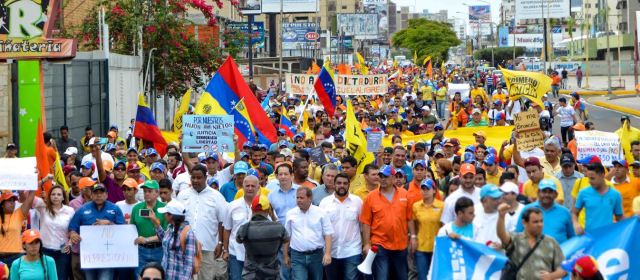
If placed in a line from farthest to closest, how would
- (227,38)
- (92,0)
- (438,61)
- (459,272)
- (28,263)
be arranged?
(438,61)
(92,0)
(227,38)
(28,263)
(459,272)

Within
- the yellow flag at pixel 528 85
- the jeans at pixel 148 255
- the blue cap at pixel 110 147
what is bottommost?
the jeans at pixel 148 255

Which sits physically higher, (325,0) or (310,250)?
(325,0)

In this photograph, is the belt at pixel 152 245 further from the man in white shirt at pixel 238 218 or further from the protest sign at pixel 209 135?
the protest sign at pixel 209 135

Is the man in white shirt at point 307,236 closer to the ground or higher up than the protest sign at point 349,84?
closer to the ground

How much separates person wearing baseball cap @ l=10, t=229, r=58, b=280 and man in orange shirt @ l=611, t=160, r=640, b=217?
17.2ft

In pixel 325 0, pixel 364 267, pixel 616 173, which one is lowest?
pixel 364 267

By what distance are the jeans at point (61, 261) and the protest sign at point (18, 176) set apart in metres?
0.74

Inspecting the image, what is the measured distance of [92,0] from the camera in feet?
124

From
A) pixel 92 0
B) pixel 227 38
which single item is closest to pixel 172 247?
pixel 227 38

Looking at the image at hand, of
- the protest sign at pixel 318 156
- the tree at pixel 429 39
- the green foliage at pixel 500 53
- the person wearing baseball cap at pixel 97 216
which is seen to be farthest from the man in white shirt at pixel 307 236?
the green foliage at pixel 500 53

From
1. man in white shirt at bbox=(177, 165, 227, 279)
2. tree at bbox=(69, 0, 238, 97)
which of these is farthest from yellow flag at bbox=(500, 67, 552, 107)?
tree at bbox=(69, 0, 238, 97)

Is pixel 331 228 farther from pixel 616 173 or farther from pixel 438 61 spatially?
pixel 438 61

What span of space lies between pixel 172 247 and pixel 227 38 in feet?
69.6

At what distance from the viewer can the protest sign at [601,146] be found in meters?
15.6
